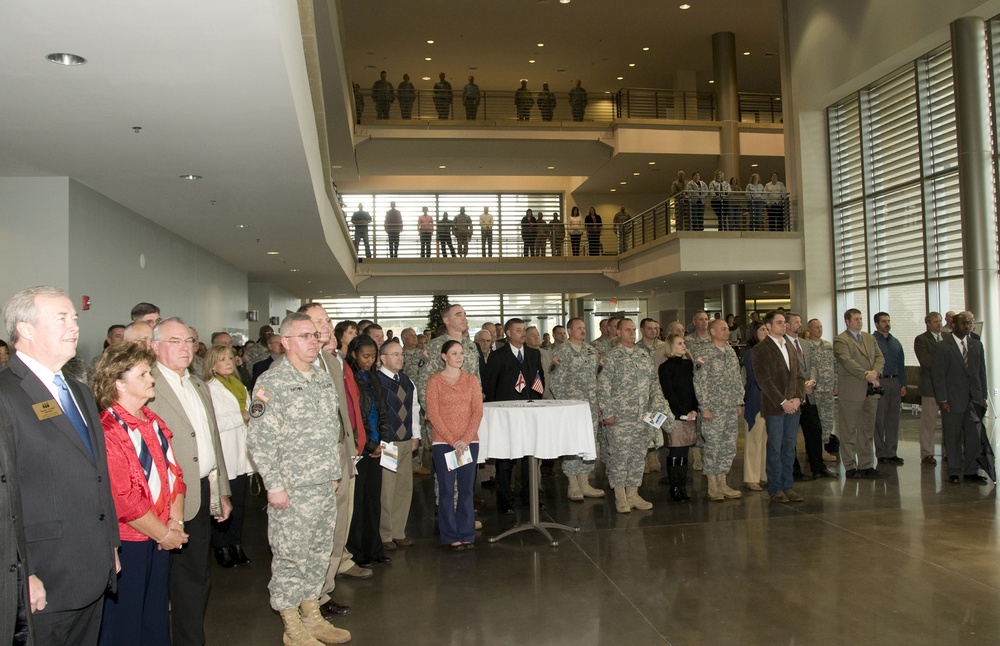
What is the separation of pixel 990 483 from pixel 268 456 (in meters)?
7.49

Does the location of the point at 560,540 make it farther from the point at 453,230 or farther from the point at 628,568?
the point at 453,230

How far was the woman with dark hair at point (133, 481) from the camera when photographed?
3.27 metres

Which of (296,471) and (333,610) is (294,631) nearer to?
(333,610)

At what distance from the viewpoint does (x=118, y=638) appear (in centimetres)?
338

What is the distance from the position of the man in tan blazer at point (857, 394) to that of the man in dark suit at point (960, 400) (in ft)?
2.24

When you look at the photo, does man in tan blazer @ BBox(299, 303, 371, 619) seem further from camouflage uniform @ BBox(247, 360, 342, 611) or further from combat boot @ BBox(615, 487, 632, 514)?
combat boot @ BBox(615, 487, 632, 514)

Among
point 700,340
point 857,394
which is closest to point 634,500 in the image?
point 700,340

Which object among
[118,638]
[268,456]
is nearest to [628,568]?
[268,456]

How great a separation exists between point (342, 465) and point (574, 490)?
3642 mm

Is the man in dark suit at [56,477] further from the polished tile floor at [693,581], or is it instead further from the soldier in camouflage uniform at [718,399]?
the soldier in camouflage uniform at [718,399]

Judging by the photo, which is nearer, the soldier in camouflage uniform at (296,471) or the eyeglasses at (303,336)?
the soldier in camouflage uniform at (296,471)

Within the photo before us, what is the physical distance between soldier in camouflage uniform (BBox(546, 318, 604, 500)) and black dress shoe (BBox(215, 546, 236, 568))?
3296 mm

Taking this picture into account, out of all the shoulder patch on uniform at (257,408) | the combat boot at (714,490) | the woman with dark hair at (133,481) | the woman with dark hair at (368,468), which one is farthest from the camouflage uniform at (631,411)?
the woman with dark hair at (133,481)

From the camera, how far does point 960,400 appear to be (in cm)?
818
